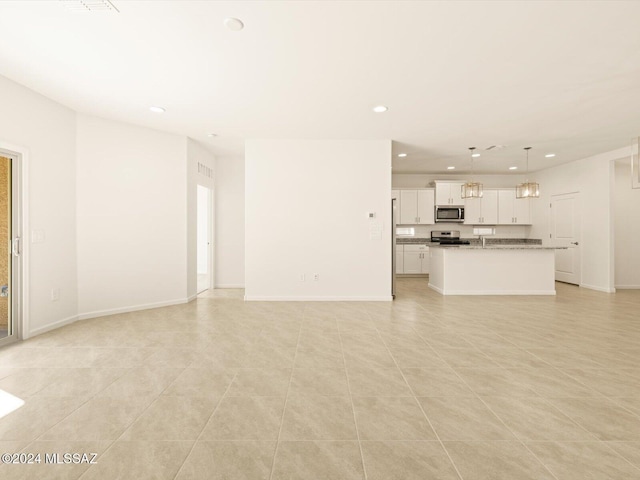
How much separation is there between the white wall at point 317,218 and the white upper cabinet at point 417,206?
3.21 metres

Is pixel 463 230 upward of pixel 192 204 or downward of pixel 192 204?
downward

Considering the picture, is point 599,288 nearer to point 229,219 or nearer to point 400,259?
point 400,259

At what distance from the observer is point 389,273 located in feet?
18.2

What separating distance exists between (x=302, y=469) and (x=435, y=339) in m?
2.40

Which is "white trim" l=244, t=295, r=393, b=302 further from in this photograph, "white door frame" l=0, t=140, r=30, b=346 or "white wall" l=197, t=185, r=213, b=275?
"white door frame" l=0, t=140, r=30, b=346

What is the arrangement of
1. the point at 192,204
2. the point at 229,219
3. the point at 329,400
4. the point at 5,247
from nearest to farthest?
the point at 329,400
the point at 5,247
the point at 192,204
the point at 229,219

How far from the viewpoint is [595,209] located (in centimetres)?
668

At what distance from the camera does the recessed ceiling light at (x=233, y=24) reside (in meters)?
2.43

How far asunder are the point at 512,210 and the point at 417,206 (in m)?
2.65

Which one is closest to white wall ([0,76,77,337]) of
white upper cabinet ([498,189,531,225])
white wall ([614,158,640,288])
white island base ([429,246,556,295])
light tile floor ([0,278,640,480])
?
light tile floor ([0,278,640,480])

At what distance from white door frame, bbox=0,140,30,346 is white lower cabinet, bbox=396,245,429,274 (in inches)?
301

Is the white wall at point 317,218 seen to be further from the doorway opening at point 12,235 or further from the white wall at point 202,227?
the doorway opening at point 12,235

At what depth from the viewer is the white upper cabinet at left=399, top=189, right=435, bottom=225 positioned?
28.1 feet

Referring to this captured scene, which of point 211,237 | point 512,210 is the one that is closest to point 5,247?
point 211,237
